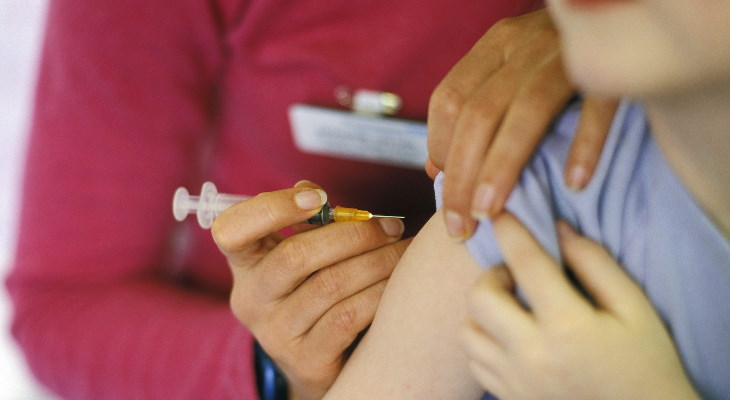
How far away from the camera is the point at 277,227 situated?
0.64m

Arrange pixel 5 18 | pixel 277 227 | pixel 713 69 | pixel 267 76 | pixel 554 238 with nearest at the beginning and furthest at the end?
pixel 713 69, pixel 554 238, pixel 277 227, pixel 267 76, pixel 5 18

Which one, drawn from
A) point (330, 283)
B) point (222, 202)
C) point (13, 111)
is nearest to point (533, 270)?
point (330, 283)

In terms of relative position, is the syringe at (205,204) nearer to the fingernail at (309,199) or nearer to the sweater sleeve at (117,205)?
the fingernail at (309,199)

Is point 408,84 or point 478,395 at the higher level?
point 408,84

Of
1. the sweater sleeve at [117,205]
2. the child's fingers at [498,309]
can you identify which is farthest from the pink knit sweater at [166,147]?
the child's fingers at [498,309]

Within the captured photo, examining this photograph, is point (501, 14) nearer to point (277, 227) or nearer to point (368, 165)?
point (368, 165)

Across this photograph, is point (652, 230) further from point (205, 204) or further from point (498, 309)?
A: point (205, 204)

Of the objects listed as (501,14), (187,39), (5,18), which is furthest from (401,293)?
(5,18)

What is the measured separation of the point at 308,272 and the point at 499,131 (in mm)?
273

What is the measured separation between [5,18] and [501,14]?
128 centimetres

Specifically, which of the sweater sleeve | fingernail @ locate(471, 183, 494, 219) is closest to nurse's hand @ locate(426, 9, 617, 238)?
fingernail @ locate(471, 183, 494, 219)

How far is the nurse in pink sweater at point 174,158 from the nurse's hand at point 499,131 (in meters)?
0.20

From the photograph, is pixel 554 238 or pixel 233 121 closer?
pixel 554 238

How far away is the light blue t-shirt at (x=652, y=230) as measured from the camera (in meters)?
0.51
